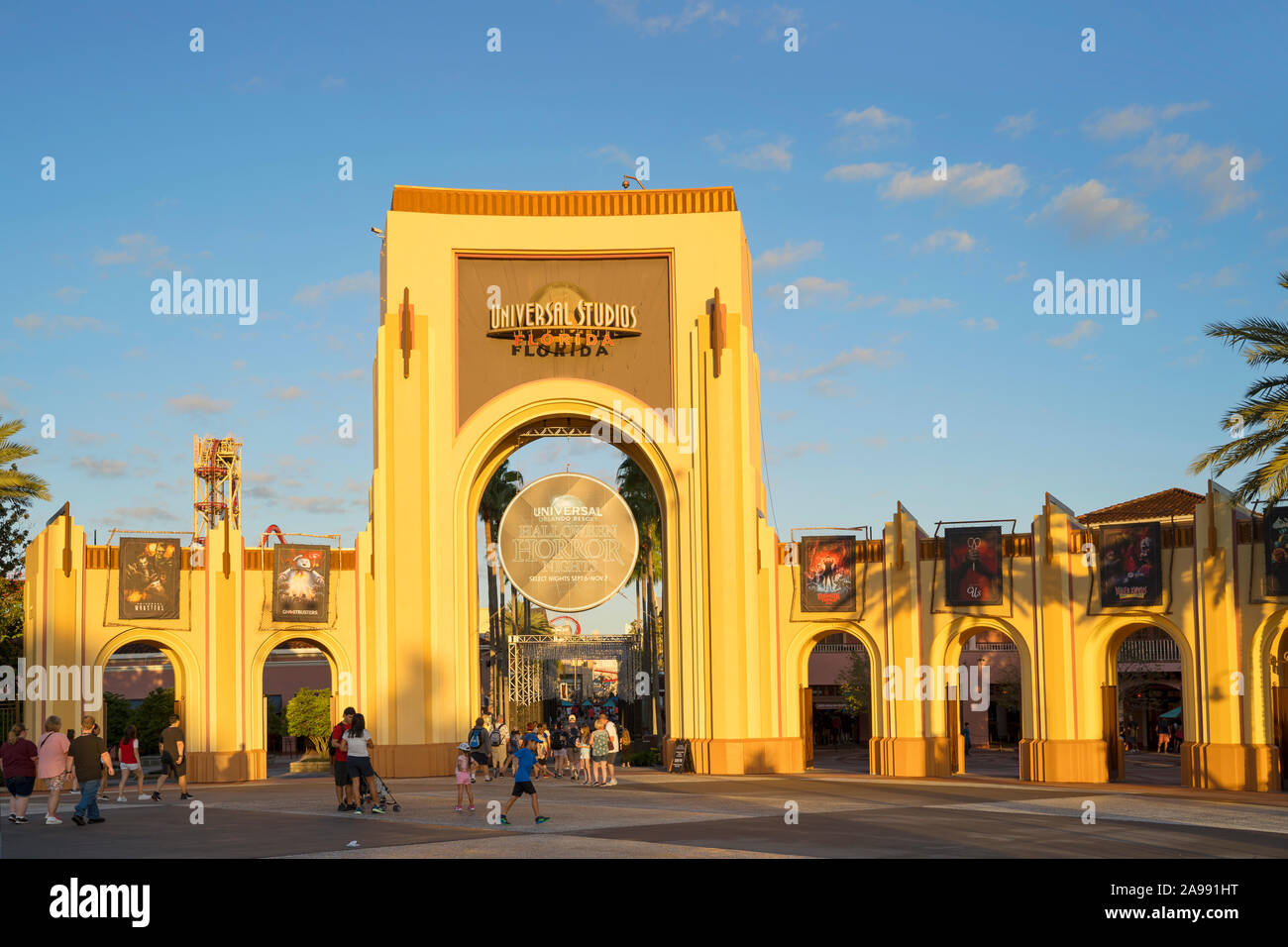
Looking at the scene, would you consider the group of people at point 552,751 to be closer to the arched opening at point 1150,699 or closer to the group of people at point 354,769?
the group of people at point 354,769

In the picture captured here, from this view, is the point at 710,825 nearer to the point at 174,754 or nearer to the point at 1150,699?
the point at 174,754

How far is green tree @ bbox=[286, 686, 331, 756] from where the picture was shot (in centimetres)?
5188

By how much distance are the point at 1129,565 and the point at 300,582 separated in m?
23.3

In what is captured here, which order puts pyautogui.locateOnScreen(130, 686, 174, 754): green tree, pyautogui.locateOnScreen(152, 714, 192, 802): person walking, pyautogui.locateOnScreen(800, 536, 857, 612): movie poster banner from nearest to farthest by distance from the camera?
pyautogui.locateOnScreen(152, 714, 192, 802): person walking
pyautogui.locateOnScreen(800, 536, 857, 612): movie poster banner
pyautogui.locateOnScreen(130, 686, 174, 754): green tree

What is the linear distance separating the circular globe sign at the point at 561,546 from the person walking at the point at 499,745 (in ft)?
13.5

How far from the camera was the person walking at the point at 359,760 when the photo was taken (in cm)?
2625

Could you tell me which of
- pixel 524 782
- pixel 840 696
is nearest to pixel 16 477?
pixel 524 782

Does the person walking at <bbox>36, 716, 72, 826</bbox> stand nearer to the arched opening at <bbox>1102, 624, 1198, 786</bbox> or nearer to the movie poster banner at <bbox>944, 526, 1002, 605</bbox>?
the movie poster banner at <bbox>944, 526, 1002, 605</bbox>

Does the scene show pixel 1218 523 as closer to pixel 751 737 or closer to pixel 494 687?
pixel 751 737

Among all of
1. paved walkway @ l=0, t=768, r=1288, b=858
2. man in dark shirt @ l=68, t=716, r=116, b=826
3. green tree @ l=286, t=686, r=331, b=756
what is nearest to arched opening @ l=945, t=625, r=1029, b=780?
paved walkway @ l=0, t=768, r=1288, b=858

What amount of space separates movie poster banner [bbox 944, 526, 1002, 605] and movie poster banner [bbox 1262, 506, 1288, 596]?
694 centimetres

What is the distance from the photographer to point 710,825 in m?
23.8

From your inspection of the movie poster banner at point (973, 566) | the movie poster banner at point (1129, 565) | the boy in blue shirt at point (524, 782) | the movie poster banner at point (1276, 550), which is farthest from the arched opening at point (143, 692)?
the movie poster banner at point (1276, 550)
